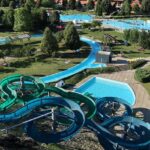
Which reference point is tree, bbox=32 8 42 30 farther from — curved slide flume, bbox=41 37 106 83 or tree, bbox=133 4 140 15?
tree, bbox=133 4 140 15

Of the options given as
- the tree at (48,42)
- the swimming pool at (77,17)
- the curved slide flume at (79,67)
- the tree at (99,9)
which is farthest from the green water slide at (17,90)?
the tree at (99,9)

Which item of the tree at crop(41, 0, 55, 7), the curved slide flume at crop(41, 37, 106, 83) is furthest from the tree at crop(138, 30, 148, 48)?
the tree at crop(41, 0, 55, 7)

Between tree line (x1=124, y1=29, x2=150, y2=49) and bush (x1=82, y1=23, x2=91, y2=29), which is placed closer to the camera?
tree line (x1=124, y1=29, x2=150, y2=49)

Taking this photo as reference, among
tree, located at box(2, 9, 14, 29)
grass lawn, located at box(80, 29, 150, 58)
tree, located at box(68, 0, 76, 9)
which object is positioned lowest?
grass lawn, located at box(80, 29, 150, 58)

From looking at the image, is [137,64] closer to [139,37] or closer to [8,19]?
[139,37]

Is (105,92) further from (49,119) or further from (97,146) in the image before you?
(97,146)

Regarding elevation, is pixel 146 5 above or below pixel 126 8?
above

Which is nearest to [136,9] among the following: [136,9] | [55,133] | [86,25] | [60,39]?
[136,9]
